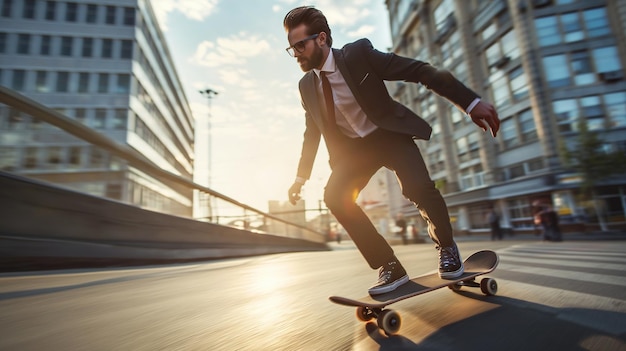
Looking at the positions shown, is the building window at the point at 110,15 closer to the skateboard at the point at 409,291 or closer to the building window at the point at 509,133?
the building window at the point at 509,133

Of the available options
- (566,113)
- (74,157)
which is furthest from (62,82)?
(566,113)

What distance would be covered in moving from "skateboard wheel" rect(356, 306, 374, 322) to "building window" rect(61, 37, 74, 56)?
4447 centimetres

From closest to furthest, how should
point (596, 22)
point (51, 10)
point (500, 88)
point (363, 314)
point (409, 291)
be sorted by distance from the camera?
point (363, 314) < point (409, 291) < point (596, 22) < point (500, 88) < point (51, 10)

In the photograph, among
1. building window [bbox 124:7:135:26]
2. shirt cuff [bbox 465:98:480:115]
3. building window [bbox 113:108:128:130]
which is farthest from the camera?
building window [bbox 124:7:135:26]

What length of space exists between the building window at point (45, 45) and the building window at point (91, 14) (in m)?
4.34

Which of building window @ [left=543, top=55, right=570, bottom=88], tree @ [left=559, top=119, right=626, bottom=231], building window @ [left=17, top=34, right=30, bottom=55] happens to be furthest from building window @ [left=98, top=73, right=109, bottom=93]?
tree @ [left=559, top=119, right=626, bottom=231]

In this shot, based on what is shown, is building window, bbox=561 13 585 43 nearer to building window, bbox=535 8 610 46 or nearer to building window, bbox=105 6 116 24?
building window, bbox=535 8 610 46

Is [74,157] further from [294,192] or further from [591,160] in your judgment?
[591,160]

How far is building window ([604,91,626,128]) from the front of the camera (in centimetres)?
2142

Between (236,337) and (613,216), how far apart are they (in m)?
28.2

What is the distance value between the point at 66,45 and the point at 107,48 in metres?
4.12

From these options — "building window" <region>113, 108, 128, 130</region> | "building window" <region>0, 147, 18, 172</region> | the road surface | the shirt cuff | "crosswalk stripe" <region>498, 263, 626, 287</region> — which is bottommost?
"crosswalk stripe" <region>498, 263, 626, 287</region>

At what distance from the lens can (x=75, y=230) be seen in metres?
4.28

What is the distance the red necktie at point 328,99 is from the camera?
2.16m
